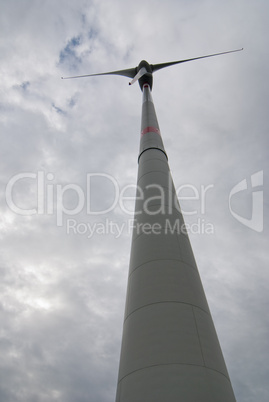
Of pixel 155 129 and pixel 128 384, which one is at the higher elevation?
pixel 155 129

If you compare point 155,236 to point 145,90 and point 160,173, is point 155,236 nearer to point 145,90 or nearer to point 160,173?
point 160,173

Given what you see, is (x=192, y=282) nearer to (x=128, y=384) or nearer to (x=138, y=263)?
(x=138, y=263)

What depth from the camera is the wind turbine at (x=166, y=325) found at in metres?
5.46

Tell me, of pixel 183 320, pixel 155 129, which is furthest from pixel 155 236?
pixel 155 129

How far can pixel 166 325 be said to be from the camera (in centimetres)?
643

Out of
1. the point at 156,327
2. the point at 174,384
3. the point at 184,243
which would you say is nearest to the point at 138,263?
the point at 184,243

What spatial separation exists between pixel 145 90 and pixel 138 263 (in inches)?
729

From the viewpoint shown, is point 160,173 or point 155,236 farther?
point 160,173

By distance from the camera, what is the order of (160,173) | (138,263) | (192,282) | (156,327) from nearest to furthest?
(156,327), (192,282), (138,263), (160,173)

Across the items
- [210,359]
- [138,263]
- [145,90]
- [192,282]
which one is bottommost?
[210,359]

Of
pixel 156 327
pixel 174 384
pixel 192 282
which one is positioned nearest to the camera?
pixel 174 384

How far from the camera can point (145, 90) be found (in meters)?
23.3

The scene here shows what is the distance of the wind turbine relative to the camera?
5457mm

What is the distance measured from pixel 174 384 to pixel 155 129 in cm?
1345
